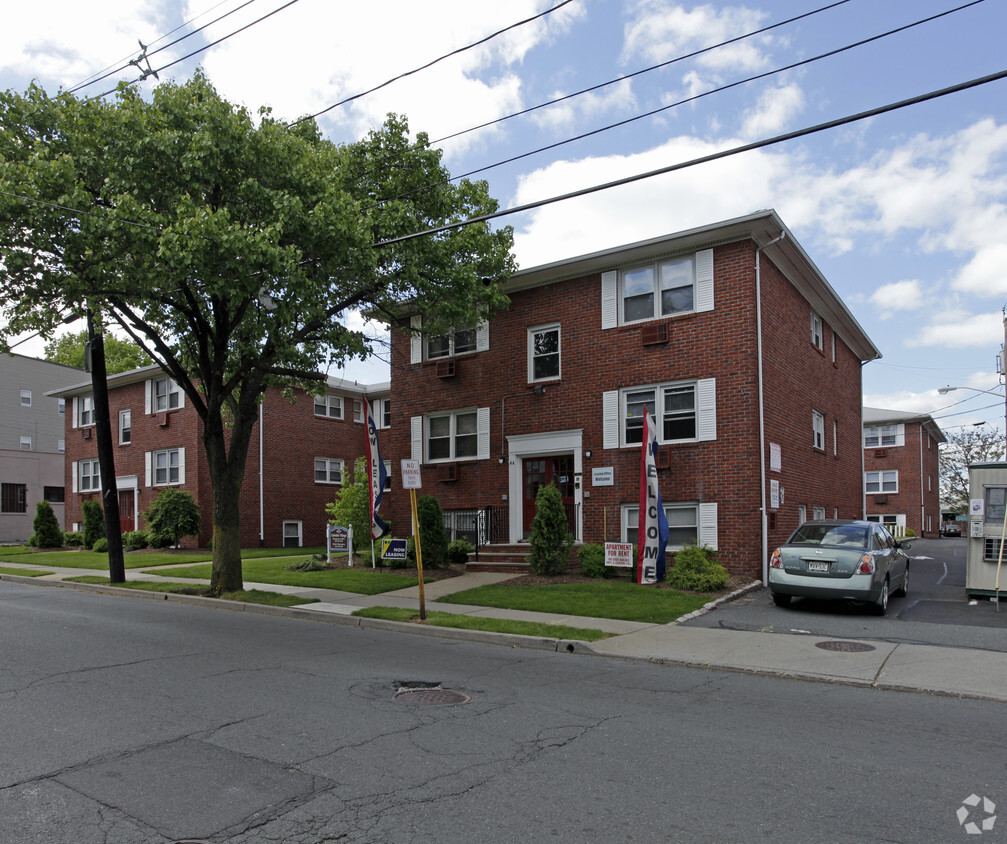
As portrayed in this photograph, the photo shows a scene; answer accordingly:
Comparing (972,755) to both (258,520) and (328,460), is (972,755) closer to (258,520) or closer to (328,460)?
(258,520)

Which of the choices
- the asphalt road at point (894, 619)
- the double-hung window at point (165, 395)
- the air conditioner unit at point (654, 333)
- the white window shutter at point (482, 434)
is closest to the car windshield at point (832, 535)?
the asphalt road at point (894, 619)

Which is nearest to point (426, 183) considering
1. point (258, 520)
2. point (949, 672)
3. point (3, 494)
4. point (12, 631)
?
point (12, 631)

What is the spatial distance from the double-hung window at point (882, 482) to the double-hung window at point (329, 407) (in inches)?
1214

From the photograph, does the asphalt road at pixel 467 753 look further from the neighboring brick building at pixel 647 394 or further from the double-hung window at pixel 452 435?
the double-hung window at pixel 452 435

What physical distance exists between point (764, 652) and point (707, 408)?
7.94 meters

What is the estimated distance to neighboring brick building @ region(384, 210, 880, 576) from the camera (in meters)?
16.6

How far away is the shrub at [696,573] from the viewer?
1473 cm

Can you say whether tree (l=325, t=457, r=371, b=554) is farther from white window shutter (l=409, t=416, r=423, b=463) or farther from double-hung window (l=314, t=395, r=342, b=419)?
double-hung window (l=314, t=395, r=342, b=419)

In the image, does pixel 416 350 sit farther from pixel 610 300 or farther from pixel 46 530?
pixel 46 530

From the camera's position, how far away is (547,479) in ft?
63.6

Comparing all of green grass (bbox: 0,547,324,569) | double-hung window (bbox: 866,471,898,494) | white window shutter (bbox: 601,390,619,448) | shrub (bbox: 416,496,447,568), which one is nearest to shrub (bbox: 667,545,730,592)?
white window shutter (bbox: 601,390,619,448)

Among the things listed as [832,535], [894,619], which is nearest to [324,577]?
[832,535]

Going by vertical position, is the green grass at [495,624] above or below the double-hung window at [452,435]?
below

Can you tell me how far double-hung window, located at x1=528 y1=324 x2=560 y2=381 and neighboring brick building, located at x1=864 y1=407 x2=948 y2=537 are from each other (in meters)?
32.0
